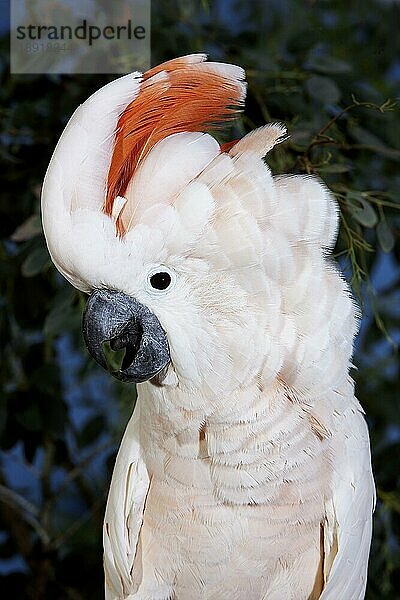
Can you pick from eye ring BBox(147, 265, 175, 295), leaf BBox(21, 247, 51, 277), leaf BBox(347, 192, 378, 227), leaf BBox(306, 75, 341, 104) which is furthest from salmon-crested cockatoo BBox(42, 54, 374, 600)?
leaf BBox(306, 75, 341, 104)

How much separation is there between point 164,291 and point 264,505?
0.94 ft

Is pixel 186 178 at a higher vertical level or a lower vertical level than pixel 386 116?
higher

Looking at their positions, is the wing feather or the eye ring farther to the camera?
the wing feather

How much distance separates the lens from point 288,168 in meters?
0.99

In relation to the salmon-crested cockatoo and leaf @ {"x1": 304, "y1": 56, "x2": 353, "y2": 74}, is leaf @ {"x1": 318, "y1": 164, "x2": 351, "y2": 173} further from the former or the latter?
leaf @ {"x1": 304, "y1": 56, "x2": 353, "y2": 74}

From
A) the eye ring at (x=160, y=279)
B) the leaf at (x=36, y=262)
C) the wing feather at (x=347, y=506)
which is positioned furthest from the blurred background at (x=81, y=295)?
the eye ring at (x=160, y=279)

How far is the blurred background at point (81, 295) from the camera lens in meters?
1.11

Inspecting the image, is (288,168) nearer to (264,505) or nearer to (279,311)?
(279,311)

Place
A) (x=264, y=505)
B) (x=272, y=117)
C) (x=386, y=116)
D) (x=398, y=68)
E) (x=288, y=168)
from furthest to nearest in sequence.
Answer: (x=398, y=68) < (x=386, y=116) < (x=272, y=117) < (x=288, y=168) < (x=264, y=505)

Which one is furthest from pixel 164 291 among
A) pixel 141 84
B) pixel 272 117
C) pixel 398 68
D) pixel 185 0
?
pixel 398 68

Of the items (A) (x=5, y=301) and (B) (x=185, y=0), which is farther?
(A) (x=5, y=301)

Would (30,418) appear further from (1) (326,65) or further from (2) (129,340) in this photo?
(1) (326,65)

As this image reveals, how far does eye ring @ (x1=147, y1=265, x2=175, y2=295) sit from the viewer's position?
2.37 feet

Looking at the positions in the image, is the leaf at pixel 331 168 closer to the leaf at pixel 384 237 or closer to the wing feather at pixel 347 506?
the leaf at pixel 384 237
